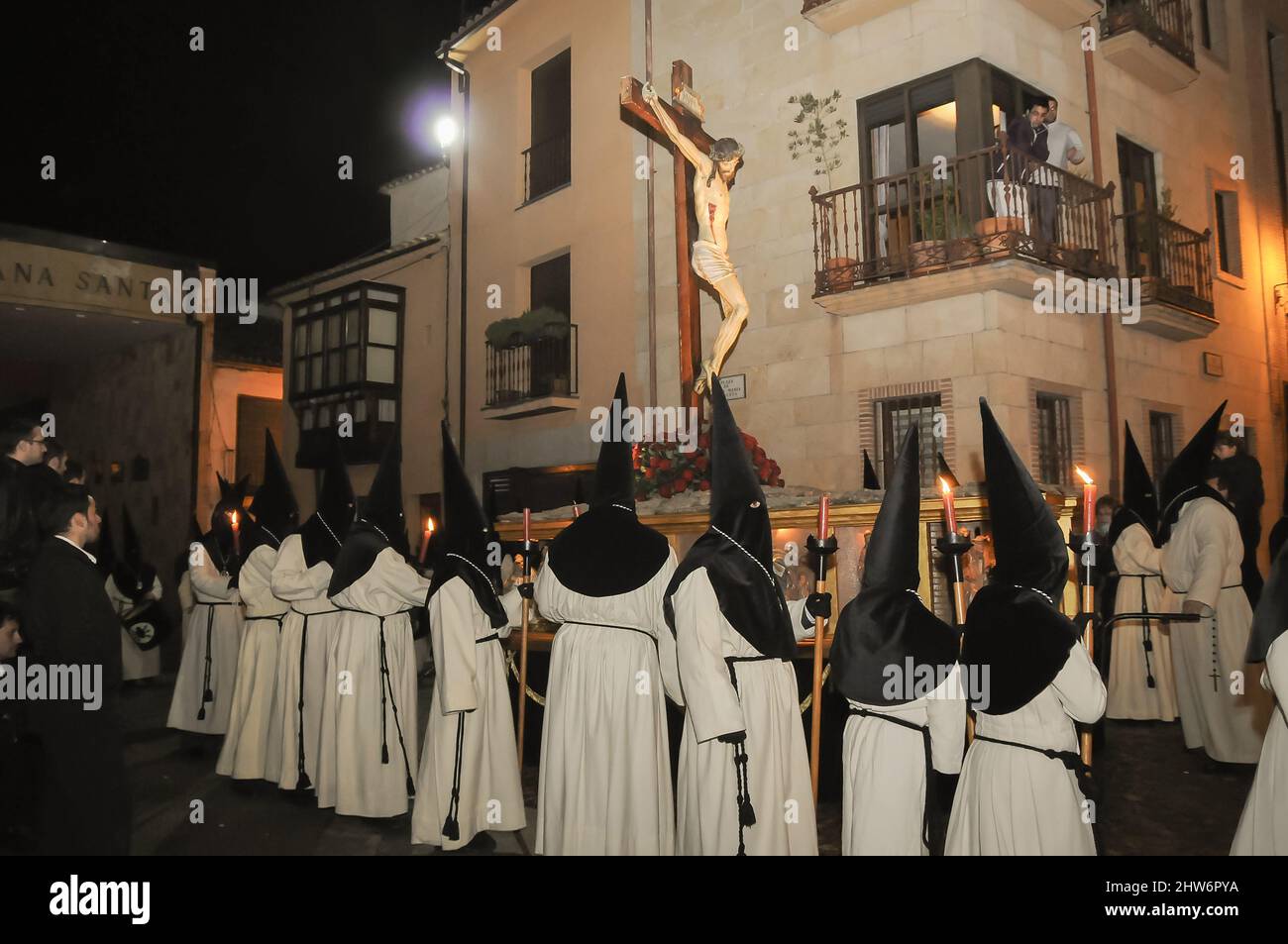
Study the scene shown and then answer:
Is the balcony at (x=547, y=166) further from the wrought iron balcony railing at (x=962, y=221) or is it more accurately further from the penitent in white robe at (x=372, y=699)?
the penitent in white robe at (x=372, y=699)

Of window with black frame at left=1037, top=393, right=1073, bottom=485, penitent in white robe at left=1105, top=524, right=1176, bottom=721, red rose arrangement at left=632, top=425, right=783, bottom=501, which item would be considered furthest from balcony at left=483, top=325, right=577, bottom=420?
penitent in white robe at left=1105, top=524, right=1176, bottom=721

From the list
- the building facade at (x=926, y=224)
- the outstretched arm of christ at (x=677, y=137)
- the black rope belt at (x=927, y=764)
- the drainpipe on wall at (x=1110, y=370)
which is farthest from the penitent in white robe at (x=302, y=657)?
the drainpipe on wall at (x=1110, y=370)

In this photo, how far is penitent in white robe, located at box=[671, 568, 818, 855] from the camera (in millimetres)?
3883

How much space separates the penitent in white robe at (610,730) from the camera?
4.45 metres

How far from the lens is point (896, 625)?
3455 millimetres

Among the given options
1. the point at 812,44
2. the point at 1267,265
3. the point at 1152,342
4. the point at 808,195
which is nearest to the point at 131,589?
the point at 808,195

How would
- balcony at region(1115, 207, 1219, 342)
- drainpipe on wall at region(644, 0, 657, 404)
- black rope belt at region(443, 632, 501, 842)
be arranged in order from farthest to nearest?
1. drainpipe on wall at region(644, 0, 657, 404)
2. balcony at region(1115, 207, 1219, 342)
3. black rope belt at region(443, 632, 501, 842)

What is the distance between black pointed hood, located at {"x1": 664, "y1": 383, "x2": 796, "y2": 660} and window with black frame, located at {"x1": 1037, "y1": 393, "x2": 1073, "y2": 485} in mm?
6819

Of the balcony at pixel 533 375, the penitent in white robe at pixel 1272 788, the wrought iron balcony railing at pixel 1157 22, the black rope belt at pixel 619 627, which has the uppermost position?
the wrought iron balcony railing at pixel 1157 22

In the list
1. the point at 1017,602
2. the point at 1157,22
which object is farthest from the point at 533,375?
the point at 1017,602

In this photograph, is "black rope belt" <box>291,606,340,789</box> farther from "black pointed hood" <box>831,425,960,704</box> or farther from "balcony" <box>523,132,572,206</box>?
"balcony" <box>523,132,572,206</box>

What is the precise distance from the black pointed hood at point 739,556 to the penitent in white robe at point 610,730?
470mm

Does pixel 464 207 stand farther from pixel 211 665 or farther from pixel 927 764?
pixel 927 764

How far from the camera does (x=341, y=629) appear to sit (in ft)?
19.8
